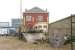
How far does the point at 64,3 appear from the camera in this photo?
5.92 metres

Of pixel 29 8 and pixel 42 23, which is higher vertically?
pixel 29 8

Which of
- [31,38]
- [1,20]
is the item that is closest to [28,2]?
[1,20]

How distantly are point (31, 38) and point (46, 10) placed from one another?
8.33ft

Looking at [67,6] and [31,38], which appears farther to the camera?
[67,6]

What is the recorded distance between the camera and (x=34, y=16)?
582 cm

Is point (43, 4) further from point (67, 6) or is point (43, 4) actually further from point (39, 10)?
point (67, 6)

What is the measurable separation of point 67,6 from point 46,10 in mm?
629

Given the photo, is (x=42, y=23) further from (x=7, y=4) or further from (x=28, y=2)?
(x=7, y=4)

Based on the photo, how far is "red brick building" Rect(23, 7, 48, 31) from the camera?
577cm

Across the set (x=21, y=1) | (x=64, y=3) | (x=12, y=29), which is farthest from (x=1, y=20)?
(x=64, y=3)

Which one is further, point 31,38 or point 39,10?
point 39,10

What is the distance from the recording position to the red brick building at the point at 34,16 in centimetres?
577

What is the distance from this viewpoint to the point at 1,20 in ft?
19.4

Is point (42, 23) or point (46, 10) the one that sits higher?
point (46, 10)
